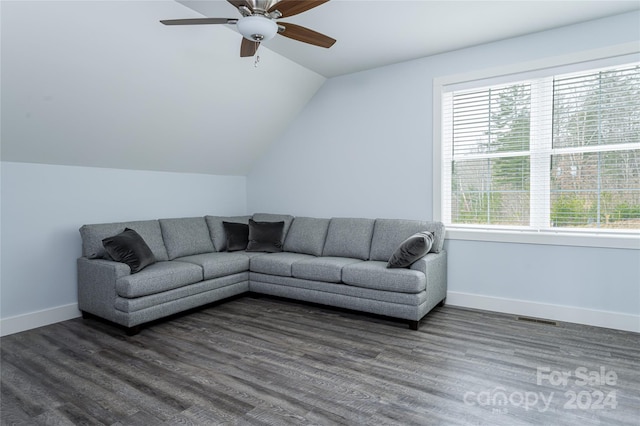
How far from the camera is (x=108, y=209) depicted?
412 centimetres

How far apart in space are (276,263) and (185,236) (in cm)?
115

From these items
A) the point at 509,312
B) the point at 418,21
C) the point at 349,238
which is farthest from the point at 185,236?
the point at 509,312

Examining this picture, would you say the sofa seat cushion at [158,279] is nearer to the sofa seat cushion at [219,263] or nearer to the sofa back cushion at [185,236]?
the sofa seat cushion at [219,263]

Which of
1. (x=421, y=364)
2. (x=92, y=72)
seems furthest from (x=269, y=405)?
(x=92, y=72)

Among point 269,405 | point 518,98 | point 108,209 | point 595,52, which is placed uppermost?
point 595,52

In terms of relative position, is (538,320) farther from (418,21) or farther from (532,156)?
Answer: (418,21)

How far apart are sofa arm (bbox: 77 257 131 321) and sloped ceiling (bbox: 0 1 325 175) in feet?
3.58

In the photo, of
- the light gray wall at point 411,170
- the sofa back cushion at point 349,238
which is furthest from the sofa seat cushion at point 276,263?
the light gray wall at point 411,170

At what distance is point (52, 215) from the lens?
365cm

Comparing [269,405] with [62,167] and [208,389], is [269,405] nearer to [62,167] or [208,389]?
[208,389]

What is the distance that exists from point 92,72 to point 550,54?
4.14 m

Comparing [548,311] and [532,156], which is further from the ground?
[532,156]

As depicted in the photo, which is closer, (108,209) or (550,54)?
(550,54)

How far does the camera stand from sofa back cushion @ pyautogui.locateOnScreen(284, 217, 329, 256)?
15.2 ft
